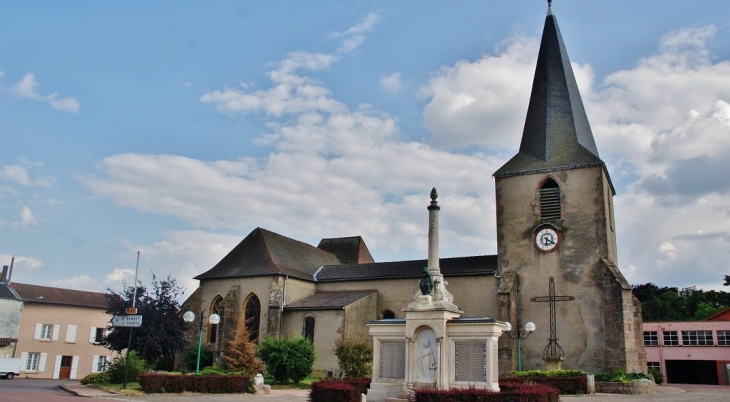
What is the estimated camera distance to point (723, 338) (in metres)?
46.3

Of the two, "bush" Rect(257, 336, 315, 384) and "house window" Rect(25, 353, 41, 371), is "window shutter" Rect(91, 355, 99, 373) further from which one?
"bush" Rect(257, 336, 315, 384)

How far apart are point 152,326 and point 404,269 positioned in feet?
45.9

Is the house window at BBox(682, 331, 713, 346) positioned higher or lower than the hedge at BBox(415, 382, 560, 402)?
higher

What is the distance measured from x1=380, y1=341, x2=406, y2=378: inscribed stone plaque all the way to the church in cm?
1139

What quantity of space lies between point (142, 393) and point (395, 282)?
1647 cm

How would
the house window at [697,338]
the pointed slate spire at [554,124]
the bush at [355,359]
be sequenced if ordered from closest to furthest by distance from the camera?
the bush at [355,359] < the pointed slate spire at [554,124] < the house window at [697,338]

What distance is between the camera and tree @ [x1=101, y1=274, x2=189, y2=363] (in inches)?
1074

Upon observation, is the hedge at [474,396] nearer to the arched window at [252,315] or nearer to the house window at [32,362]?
the arched window at [252,315]

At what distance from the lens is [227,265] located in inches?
1452

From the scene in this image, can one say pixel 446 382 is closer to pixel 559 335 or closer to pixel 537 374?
pixel 537 374

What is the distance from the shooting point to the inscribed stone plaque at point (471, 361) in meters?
15.5

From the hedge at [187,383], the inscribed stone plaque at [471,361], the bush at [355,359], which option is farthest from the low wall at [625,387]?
the hedge at [187,383]

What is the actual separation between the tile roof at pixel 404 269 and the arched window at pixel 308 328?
4121 millimetres

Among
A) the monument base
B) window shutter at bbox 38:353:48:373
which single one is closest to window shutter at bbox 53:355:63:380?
window shutter at bbox 38:353:48:373
